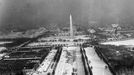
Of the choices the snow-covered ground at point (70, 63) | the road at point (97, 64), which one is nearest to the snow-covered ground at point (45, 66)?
the snow-covered ground at point (70, 63)

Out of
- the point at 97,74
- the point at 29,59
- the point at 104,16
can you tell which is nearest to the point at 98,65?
the point at 97,74

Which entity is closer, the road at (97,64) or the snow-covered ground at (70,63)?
the road at (97,64)

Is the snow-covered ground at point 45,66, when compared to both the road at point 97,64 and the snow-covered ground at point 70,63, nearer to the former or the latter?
the snow-covered ground at point 70,63

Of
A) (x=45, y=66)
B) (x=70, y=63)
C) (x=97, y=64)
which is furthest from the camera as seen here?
(x=70, y=63)

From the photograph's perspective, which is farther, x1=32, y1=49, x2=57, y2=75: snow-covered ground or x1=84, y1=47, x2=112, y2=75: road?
x1=32, y1=49, x2=57, y2=75: snow-covered ground

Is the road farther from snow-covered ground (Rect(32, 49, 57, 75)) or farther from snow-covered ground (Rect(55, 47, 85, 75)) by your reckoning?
snow-covered ground (Rect(32, 49, 57, 75))

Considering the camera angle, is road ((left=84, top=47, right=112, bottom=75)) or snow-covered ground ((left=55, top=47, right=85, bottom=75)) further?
snow-covered ground ((left=55, top=47, right=85, bottom=75))

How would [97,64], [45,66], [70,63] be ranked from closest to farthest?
[97,64], [45,66], [70,63]

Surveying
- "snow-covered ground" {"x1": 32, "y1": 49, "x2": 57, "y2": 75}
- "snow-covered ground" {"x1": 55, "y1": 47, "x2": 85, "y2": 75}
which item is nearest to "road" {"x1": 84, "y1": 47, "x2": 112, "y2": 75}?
"snow-covered ground" {"x1": 55, "y1": 47, "x2": 85, "y2": 75}

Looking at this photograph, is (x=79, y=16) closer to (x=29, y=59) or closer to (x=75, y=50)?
(x=75, y=50)

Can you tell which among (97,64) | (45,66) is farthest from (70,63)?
(97,64)

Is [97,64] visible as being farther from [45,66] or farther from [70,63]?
[45,66]
